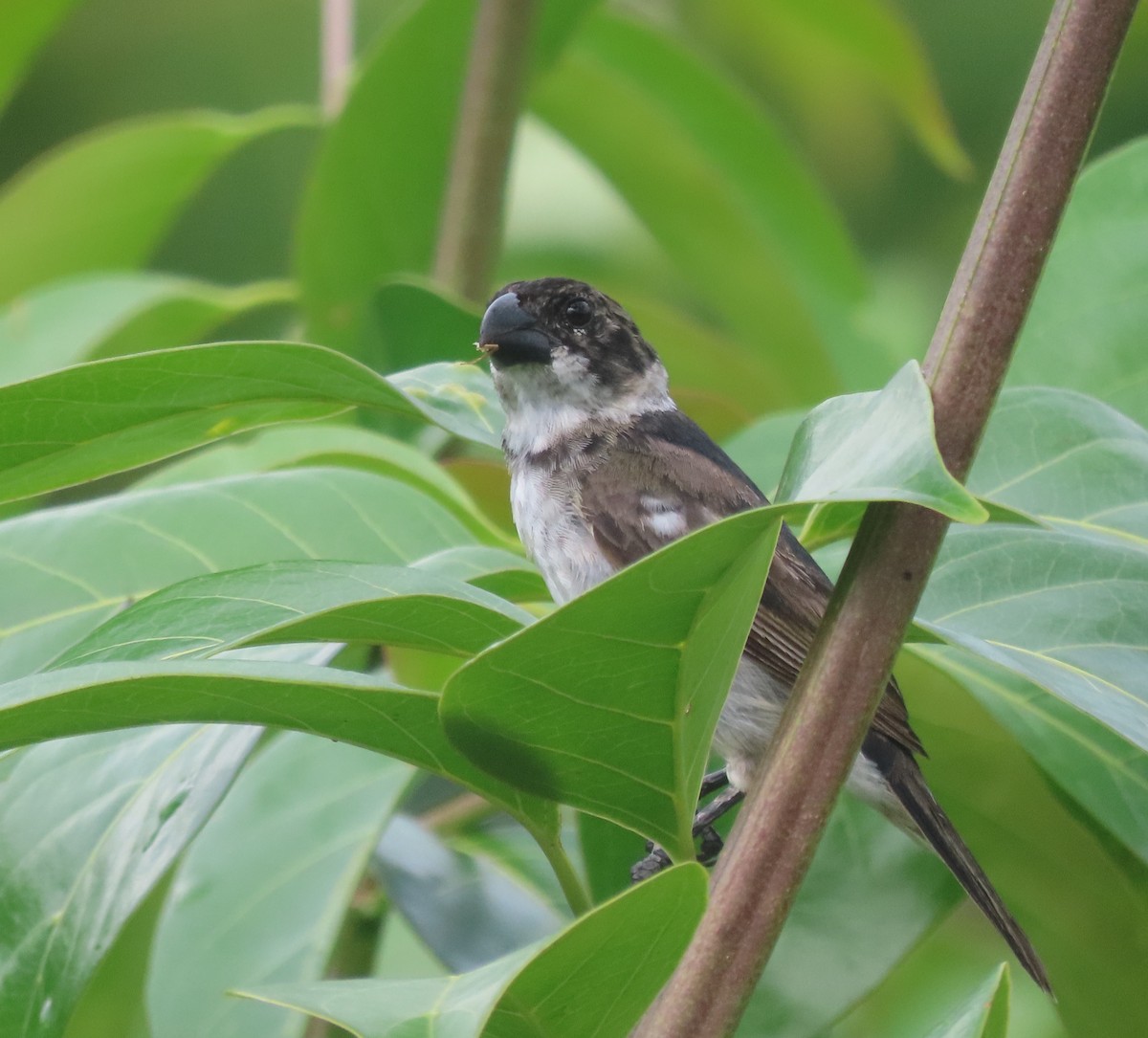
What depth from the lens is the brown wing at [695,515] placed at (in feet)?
7.04

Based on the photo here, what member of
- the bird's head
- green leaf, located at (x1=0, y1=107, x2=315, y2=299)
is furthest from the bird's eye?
green leaf, located at (x1=0, y1=107, x2=315, y2=299)

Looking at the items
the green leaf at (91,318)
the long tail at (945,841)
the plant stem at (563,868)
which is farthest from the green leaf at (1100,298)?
the green leaf at (91,318)

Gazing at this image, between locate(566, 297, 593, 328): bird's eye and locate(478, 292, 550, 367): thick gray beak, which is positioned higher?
locate(566, 297, 593, 328): bird's eye

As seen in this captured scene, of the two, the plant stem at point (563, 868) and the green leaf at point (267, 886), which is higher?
the plant stem at point (563, 868)

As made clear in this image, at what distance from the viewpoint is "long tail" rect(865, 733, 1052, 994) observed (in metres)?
1.81

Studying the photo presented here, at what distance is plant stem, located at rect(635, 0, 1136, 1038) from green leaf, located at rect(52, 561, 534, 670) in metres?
0.25

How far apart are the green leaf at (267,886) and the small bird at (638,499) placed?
382 mm

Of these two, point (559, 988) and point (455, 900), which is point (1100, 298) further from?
point (559, 988)

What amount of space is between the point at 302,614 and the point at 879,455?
1.52 ft

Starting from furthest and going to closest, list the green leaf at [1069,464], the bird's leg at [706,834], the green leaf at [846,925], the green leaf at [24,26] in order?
the green leaf at [24,26], the bird's leg at [706,834], the green leaf at [846,925], the green leaf at [1069,464]

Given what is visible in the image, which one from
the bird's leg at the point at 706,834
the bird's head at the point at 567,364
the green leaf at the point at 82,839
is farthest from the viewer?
the bird's head at the point at 567,364

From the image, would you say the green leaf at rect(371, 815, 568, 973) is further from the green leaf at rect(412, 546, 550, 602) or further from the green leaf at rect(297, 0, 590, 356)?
the green leaf at rect(297, 0, 590, 356)

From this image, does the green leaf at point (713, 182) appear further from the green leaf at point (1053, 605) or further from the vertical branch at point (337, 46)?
the green leaf at point (1053, 605)

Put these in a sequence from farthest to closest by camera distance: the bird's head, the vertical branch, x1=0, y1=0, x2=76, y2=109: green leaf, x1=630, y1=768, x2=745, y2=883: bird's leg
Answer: the vertical branch → x1=0, y1=0, x2=76, y2=109: green leaf → the bird's head → x1=630, y1=768, x2=745, y2=883: bird's leg
